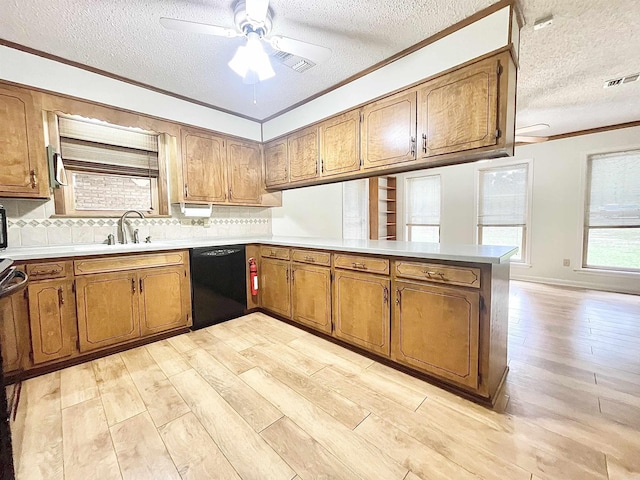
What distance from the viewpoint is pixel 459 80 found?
1.97 meters

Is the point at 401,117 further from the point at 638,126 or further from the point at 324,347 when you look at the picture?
the point at 638,126

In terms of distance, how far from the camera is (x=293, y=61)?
2314 mm

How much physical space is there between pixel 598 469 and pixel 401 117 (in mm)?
2390

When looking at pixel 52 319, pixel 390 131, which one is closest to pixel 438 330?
pixel 390 131

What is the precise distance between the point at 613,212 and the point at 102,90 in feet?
22.0

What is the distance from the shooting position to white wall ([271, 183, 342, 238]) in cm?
423

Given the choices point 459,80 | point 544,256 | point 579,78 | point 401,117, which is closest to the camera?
point 459,80

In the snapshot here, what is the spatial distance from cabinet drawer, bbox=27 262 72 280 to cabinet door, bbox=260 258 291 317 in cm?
172

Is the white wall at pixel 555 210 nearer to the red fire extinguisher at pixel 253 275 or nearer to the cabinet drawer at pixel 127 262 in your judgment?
the red fire extinguisher at pixel 253 275

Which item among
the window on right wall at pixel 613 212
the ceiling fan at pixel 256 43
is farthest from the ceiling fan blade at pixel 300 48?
A: the window on right wall at pixel 613 212

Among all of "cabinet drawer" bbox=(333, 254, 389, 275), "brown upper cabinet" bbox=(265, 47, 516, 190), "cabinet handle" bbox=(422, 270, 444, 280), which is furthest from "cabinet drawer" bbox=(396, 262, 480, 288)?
"brown upper cabinet" bbox=(265, 47, 516, 190)

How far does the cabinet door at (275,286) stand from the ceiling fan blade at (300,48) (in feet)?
6.17

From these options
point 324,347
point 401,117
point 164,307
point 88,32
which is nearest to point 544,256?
point 401,117

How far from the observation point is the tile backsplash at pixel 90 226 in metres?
2.34
